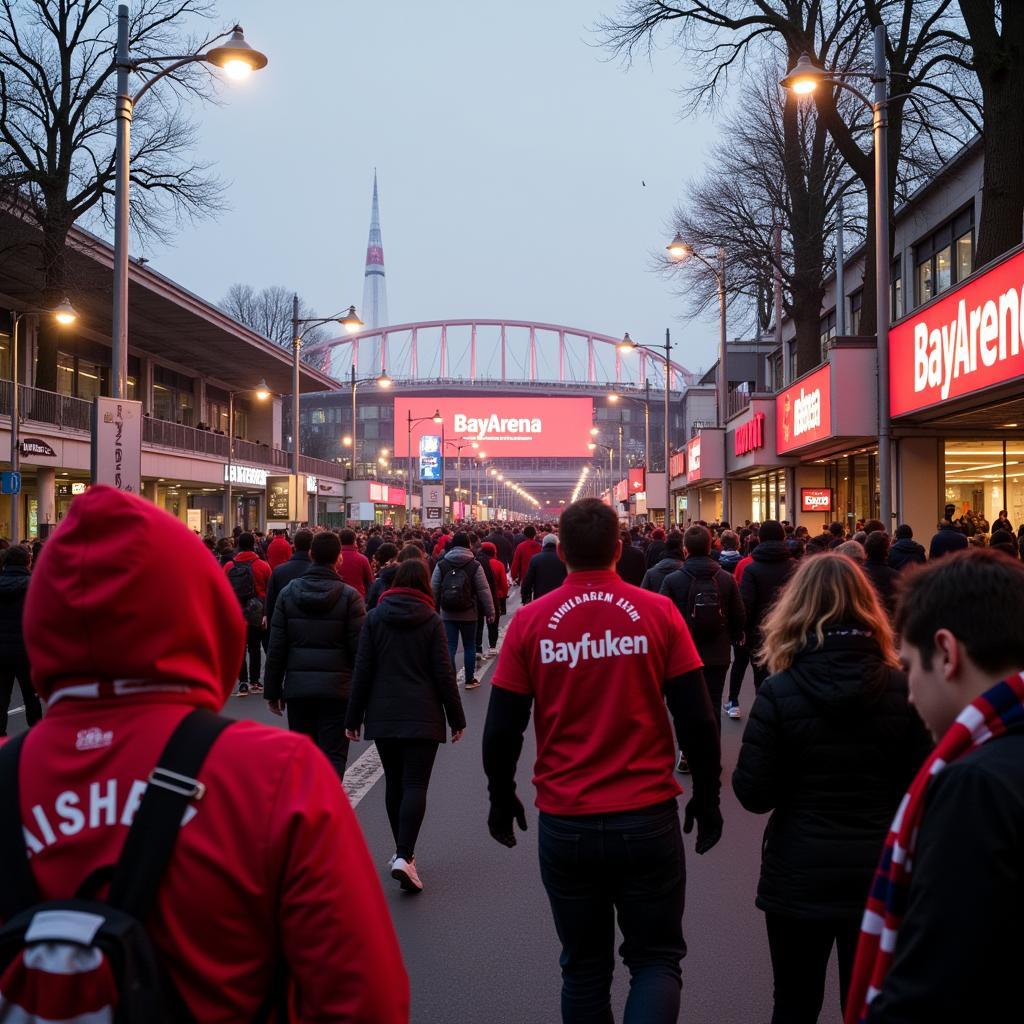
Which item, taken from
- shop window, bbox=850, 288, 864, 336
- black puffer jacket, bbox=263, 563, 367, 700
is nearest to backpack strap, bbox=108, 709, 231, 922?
black puffer jacket, bbox=263, 563, 367, 700

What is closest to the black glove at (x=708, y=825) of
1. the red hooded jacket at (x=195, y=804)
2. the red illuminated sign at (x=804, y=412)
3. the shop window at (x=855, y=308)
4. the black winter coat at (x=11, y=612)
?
the red hooded jacket at (x=195, y=804)

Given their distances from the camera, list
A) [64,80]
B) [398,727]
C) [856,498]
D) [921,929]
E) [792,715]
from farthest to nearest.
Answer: [64,80] → [856,498] → [398,727] → [792,715] → [921,929]

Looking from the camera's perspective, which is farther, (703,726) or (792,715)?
(703,726)

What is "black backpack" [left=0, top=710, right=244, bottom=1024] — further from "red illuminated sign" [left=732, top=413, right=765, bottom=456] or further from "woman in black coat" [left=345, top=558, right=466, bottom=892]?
"red illuminated sign" [left=732, top=413, right=765, bottom=456]

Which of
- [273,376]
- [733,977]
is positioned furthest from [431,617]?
[273,376]

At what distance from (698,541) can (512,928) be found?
438 centimetres

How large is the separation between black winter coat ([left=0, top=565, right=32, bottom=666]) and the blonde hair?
744 centimetres

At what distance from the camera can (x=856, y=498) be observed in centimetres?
2798

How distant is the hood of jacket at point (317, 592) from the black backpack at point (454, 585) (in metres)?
6.74

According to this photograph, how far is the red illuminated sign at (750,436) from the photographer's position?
2867cm

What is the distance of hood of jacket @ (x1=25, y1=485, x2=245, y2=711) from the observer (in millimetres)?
1836

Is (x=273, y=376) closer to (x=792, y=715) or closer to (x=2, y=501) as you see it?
(x=2, y=501)

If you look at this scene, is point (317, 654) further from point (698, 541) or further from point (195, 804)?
point (195, 804)

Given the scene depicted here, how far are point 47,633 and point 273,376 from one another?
52056 millimetres
